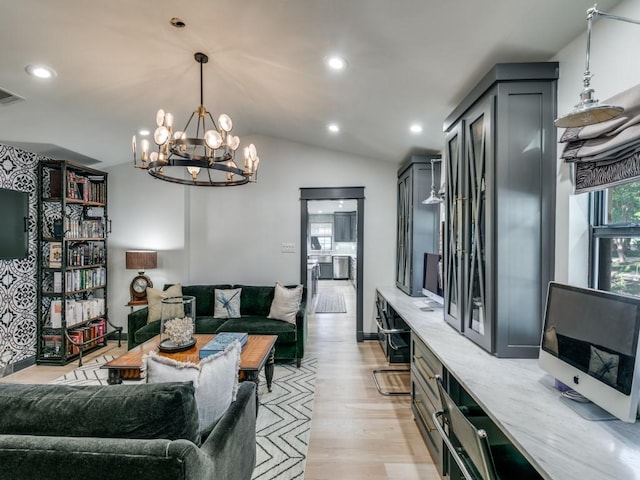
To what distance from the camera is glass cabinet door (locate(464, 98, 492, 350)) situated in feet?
6.68

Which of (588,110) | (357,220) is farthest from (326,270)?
(588,110)

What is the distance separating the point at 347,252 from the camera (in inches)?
455

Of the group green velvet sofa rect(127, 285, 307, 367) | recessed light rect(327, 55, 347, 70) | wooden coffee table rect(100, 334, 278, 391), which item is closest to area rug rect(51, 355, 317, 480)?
green velvet sofa rect(127, 285, 307, 367)

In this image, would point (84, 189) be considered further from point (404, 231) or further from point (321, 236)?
point (321, 236)

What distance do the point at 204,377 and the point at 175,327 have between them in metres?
1.55

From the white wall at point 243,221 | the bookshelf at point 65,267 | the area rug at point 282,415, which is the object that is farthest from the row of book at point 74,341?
the white wall at point 243,221

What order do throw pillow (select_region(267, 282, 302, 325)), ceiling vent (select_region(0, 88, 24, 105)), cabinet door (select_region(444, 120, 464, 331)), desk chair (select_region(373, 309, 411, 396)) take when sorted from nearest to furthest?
cabinet door (select_region(444, 120, 464, 331)) < ceiling vent (select_region(0, 88, 24, 105)) < desk chair (select_region(373, 309, 411, 396)) < throw pillow (select_region(267, 282, 302, 325))

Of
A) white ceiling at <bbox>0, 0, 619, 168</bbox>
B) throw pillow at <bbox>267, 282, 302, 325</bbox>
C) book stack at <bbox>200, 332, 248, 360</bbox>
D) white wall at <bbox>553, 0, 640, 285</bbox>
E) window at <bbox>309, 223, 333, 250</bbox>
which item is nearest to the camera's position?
white wall at <bbox>553, 0, 640, 285</bbox>

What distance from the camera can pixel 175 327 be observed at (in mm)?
2883

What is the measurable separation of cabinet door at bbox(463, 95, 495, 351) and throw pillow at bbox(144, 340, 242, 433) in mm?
1516

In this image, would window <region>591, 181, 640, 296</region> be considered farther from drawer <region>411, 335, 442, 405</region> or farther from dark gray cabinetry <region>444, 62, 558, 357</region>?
drawer <region>411, 335, 442, 405</region>

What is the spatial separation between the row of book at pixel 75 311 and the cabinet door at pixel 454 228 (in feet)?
14.5

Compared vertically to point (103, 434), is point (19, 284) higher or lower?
higher

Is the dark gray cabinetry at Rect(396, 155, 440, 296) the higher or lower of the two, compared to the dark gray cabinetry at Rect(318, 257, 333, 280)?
higher
